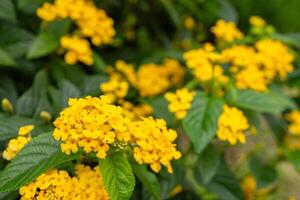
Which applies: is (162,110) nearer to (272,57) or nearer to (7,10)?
(272,57)

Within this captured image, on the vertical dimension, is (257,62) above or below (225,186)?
above

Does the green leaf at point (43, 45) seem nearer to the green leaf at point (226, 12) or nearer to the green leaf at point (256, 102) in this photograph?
the green leaf at point (256, 102)

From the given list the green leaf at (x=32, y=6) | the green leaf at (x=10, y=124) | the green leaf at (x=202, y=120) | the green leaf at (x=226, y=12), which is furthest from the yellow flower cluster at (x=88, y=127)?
the green leaf at (x=226, y=12)

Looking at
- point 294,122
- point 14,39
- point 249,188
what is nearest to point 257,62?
point 294,122

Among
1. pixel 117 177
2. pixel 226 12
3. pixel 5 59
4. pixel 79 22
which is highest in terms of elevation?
pixel 226 12

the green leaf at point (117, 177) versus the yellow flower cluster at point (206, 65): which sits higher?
the yellow flower cluster at point (206, 65)

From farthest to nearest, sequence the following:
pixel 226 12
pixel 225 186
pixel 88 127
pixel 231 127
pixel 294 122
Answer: pixel 226 12 < pixel 294 122 < pixel 225 186 < pixel 231 127 < pixel 88 127

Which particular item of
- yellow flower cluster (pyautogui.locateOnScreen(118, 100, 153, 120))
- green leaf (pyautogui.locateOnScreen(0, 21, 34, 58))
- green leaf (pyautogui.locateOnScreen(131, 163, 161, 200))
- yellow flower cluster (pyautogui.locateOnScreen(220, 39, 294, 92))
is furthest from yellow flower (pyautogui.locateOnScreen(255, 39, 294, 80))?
green leaf (pyautogui.locateOnScreen(0, 21, 34, 58))
